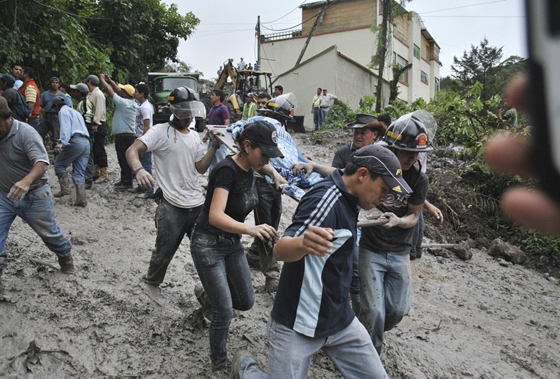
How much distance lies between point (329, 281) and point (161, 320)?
2.47 m

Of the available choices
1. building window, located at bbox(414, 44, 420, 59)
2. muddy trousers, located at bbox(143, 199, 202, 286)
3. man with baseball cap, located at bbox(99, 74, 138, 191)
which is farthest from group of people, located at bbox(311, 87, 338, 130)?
building window, located at bbox(414, 44, 420, 59)

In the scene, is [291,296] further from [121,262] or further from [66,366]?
[121,262]

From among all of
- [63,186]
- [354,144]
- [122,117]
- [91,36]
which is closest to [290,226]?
[354,144]

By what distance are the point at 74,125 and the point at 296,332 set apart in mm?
5820

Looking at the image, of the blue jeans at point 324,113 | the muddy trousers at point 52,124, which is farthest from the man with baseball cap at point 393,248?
the blue jeans at point 324,113

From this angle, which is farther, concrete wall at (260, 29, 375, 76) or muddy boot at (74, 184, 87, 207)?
concrete wall at (260, 29, 375, 76)

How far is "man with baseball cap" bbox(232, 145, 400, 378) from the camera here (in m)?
2.42

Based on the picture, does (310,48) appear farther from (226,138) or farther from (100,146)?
(226,138)

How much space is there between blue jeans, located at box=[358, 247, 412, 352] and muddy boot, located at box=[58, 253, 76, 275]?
3.15 m

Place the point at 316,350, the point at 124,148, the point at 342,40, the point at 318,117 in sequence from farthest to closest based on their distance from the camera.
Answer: the point at 342,40
the point at 318,117
the point at 124,148
the point at 316,350

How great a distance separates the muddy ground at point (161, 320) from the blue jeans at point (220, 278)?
396 millimetres

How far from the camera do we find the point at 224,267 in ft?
11.6

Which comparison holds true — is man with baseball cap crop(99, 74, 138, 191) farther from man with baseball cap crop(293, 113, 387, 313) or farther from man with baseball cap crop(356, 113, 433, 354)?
man with baseball cap crop(356, 113, 433, 354)

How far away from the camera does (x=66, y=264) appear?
490 cm
